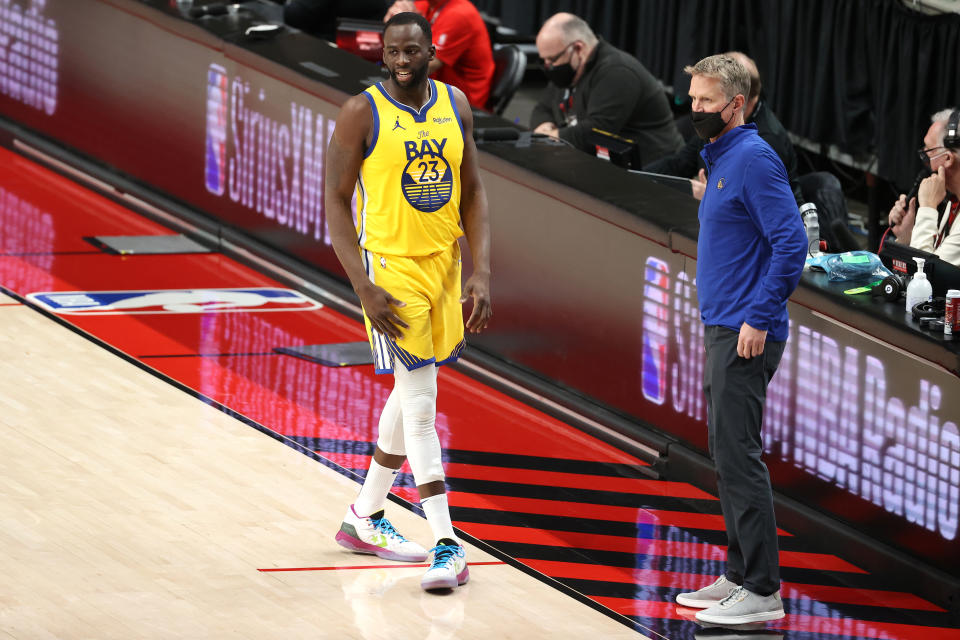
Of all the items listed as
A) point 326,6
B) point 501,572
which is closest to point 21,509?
point 501,572

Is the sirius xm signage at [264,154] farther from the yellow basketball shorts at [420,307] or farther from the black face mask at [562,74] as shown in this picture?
the yellow basketball shorts at [420,307]

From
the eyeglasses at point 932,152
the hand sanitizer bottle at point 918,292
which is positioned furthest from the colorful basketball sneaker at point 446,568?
the eyeglasses at point 932,152

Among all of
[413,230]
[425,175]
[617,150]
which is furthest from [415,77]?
[617,150]

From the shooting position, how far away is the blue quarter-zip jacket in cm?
480

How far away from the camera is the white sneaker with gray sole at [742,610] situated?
197 inches

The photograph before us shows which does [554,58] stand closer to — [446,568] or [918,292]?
[918,292]

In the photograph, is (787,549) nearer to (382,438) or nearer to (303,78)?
(382,438)

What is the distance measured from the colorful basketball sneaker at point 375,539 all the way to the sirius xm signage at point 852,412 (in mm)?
1468

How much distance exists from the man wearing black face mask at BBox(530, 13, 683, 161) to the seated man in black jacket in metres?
0.46

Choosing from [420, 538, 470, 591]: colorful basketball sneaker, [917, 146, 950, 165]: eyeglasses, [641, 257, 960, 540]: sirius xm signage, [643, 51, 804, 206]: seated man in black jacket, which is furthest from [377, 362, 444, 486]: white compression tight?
[643, 51, 804, 206]: seated man in black jacket

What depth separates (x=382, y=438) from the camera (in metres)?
5.22

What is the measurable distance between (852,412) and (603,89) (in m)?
3.17

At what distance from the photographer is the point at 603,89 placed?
839 centimetres

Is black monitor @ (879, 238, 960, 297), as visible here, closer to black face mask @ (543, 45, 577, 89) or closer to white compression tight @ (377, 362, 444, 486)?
white compression tight @ (377, 362, 444, 486)
